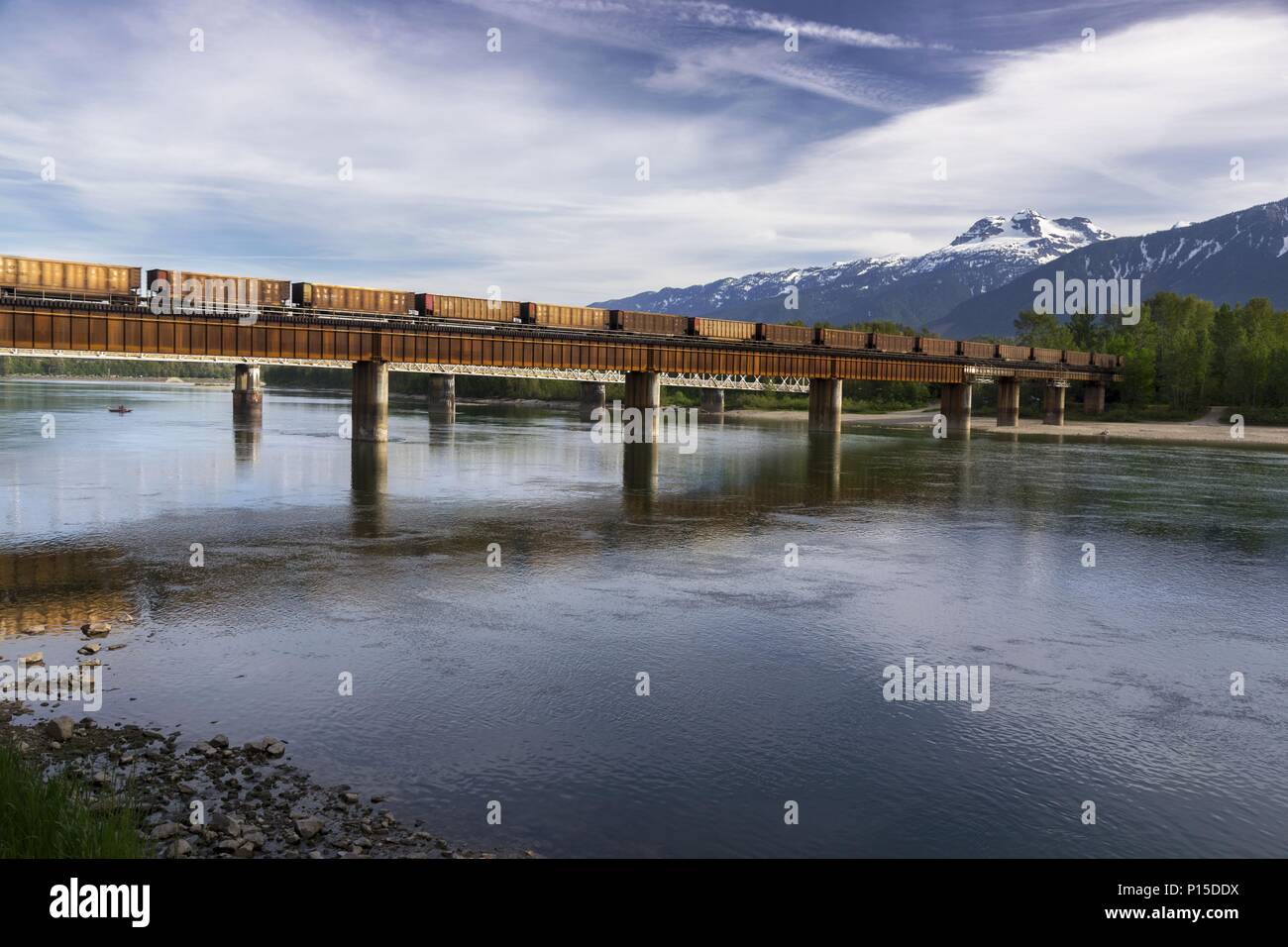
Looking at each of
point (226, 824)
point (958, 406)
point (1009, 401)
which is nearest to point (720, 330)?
point (958, 406)

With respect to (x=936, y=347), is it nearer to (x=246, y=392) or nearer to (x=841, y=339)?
(x=841, y=339)

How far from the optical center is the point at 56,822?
457 inches

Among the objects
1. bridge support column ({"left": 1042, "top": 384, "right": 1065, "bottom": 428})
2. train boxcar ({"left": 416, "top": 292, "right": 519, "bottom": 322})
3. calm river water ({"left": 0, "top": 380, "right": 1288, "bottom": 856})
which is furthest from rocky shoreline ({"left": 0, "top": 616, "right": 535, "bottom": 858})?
bridge support column ({"left": 1042, "top": 384, "right": 1065, "bottom": 428})

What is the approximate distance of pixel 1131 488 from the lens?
201 ft

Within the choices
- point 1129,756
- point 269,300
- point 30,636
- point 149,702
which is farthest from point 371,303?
point 1129,756

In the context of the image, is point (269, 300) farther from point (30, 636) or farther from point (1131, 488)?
point (1131, 488)

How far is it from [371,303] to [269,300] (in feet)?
31.4

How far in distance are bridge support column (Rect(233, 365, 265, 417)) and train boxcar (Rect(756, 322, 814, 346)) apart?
60512mm

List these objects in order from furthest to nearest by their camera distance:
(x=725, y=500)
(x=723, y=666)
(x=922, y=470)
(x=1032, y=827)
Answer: (x=922, y=470) → (x=725, y=500) → (x=723, y=666) → (x=1032, y=827)

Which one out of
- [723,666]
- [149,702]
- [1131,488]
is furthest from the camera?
[1131,488]

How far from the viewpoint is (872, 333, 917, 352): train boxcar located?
123m

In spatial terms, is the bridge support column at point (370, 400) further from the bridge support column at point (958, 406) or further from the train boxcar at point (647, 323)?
the bridge support column at point (958, 406)

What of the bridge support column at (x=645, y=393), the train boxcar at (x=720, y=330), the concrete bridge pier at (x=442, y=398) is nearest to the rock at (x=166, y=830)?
the bridge support column at (x=645, y=393)
